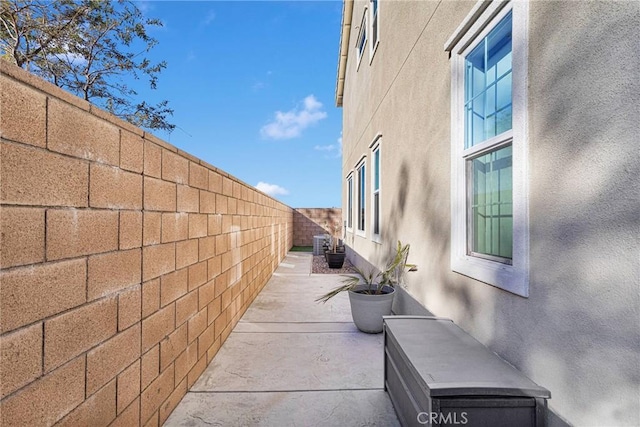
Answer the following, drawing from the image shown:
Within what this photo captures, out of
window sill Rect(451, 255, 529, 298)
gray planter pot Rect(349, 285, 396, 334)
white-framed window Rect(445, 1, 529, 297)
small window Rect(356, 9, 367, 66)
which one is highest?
small window Rect(356, 9, 367, 66)

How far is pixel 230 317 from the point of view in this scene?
3.34 m

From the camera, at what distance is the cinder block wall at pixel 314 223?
13906 mm

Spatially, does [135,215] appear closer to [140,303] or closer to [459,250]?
[140,303]

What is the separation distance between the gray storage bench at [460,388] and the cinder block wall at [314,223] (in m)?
12.1

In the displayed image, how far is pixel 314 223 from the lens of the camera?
1403 cm

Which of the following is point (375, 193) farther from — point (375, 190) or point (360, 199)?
point (360, 199)

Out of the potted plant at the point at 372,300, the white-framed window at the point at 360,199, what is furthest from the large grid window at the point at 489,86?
the white-framed window at the point at 360,199

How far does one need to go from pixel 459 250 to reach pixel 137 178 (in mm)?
2107

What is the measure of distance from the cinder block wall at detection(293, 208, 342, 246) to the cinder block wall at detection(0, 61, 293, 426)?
11.5 meters

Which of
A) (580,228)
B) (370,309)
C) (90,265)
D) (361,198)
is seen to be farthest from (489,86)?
(361,198)

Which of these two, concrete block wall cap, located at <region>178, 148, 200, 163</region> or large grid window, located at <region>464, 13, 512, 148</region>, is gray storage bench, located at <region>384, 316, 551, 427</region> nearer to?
large grid window, located at <region>464, 13, 512, 148</region>

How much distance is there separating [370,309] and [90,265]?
2584 mm

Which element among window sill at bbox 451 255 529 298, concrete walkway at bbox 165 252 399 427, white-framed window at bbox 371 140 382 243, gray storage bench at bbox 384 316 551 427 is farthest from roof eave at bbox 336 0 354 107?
gray storage bench at bbox 384 316 551 427

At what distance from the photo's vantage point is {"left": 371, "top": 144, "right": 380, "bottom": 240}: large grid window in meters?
5.42
